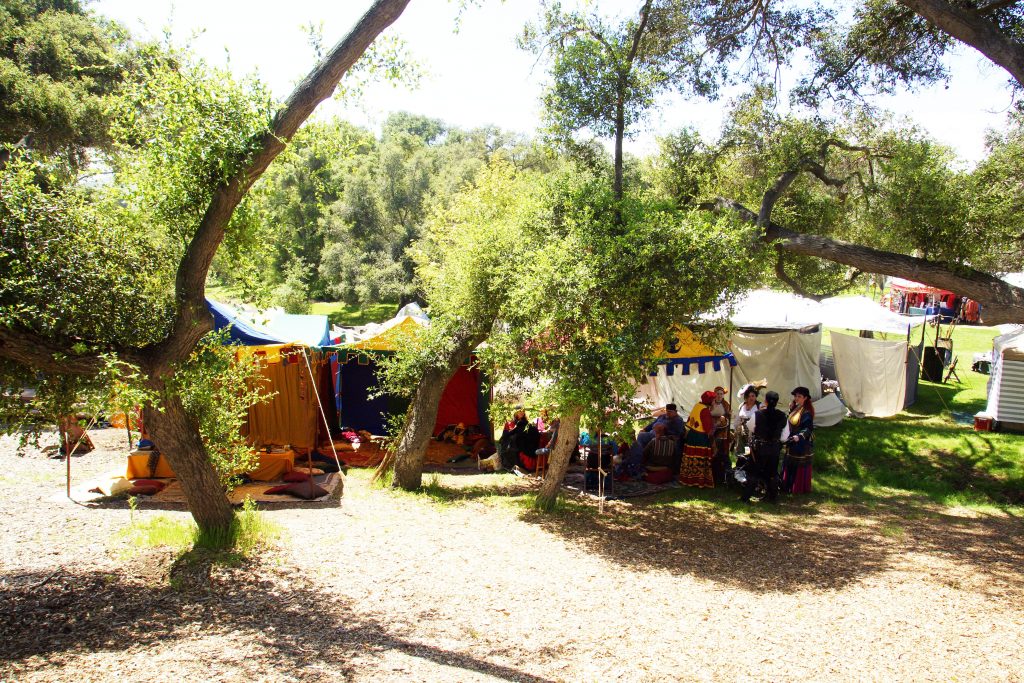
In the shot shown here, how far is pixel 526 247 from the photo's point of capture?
27.3 feet

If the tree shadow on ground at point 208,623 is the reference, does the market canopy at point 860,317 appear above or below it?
above

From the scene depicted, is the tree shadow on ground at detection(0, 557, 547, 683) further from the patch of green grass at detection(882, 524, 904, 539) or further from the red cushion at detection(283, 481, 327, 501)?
the patch of green grass at detection(882, 524, 904, 539)

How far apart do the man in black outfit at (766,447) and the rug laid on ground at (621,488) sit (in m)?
1.18

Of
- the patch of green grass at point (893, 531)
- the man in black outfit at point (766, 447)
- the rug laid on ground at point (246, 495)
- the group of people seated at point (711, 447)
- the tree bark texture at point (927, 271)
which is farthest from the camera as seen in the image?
the group of people seated at point (711, 447)

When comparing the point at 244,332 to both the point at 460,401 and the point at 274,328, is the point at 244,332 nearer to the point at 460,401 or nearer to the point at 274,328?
the point at 274,328

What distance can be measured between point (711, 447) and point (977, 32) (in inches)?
233

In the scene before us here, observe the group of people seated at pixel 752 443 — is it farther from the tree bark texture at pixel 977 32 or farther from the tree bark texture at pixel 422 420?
the tree bark texture at pixel 977 32

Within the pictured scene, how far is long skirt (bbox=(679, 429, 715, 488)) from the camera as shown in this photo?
393 inches

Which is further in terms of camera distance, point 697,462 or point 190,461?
point 697,462

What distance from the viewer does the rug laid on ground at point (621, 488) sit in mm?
9633

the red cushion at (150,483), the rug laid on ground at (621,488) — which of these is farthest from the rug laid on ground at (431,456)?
the red cushion at (150,483)

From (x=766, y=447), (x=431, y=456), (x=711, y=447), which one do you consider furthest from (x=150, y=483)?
(x=766, y=447)

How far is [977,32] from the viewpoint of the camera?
25.1 ft

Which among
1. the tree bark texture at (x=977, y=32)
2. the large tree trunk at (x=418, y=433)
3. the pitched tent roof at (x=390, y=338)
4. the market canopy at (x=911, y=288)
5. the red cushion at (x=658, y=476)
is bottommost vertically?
the red cushion at (x=658, y=476)
